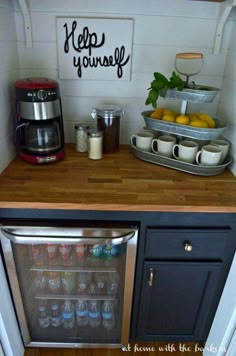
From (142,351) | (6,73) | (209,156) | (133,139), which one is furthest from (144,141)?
(142,351)

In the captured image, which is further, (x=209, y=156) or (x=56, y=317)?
(x=56, y=317)

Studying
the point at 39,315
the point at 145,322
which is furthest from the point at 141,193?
the point at 39,315

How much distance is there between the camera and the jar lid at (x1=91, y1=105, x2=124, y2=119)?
50.2 inches

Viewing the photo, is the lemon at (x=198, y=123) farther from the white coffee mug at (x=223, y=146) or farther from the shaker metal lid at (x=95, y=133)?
the shaker metal lid at (x=95, y=133)

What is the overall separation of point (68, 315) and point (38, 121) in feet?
3.18

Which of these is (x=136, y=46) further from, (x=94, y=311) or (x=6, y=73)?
(x=94, y=311)

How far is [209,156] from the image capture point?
113cm

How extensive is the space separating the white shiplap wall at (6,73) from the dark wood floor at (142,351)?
987mm

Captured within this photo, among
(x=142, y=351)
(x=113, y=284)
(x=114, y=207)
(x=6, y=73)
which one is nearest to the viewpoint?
(x=114, y=207)

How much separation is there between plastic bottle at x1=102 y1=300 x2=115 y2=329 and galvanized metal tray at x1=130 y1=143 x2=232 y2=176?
0.75 metres

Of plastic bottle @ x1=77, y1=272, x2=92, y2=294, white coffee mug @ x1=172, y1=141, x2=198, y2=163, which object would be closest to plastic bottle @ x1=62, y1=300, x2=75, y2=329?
plastic bottle @ x1=77, y1=272, x2=92, y2=294

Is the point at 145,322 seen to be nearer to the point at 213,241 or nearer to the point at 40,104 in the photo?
the point at 213,241

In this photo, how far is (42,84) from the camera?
107cm

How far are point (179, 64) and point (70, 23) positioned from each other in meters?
0.56
